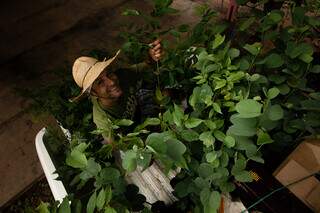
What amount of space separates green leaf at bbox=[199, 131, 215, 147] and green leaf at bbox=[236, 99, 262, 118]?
0.35ft

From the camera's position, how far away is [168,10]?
1106 millimetres

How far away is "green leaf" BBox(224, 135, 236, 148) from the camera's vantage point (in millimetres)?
769

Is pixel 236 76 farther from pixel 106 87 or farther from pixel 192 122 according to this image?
pixel 106 87

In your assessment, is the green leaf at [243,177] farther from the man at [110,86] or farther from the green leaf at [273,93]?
the man at [110,86]

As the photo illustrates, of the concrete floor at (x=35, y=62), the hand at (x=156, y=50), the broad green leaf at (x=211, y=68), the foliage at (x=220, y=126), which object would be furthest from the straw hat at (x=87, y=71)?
the concrete floor at (x=35, y=62)

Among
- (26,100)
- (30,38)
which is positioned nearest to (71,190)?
(26,100)

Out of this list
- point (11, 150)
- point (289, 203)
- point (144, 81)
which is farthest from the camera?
point (11, 150)

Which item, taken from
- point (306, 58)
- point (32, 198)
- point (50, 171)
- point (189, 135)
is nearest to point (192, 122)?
point (189, 135)

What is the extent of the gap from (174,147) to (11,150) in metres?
2.44

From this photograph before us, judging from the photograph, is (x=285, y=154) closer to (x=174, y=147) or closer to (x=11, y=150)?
(x=174, y=147)

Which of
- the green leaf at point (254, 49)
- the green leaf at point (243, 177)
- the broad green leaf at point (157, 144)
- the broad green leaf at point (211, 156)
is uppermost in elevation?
the green leaf at point (254, 49)

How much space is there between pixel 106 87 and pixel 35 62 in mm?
2437

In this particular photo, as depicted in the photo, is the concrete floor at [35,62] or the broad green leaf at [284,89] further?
the concrete floor at [35,62]

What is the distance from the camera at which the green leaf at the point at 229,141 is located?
2.52 feet
